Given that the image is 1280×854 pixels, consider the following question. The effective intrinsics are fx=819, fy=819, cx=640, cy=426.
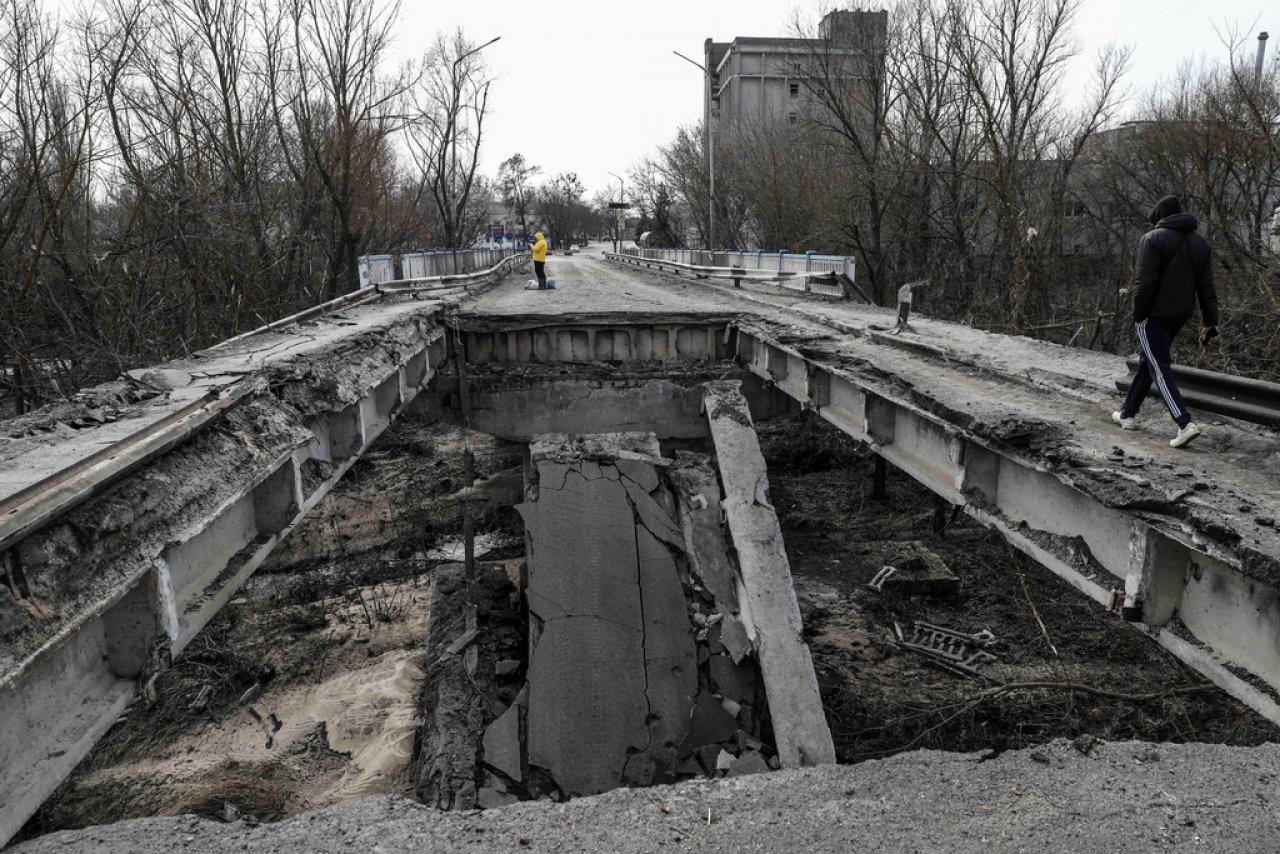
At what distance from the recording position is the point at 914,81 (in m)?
23.3

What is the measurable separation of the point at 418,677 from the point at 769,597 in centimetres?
375

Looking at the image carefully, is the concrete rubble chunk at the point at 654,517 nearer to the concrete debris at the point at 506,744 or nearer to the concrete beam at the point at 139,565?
the concrete debris at the point at 506,744

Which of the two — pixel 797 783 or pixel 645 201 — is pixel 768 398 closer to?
pixel 797 783

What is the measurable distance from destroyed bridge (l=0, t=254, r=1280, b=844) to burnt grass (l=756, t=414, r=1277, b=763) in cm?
146

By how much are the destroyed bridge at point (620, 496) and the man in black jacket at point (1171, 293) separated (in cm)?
38

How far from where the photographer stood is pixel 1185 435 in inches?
199

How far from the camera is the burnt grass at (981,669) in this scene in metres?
7.57

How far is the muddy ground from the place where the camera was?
7.00 m

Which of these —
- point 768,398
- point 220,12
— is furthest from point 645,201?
point 768,398

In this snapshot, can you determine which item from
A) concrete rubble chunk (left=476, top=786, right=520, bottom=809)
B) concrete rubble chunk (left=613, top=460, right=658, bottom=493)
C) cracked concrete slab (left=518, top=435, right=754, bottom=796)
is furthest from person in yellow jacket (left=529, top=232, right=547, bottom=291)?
concrete rubble chunk (left=476, top=786, right=520, bottom=809)

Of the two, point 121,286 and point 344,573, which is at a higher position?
point 121,286

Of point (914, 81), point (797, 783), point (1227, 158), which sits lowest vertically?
point (797, 783)

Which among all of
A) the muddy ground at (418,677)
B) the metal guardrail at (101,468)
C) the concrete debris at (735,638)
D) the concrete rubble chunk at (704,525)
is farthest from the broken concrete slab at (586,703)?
the metal guardrail at (101,468)

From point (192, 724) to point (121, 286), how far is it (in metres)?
7.82
